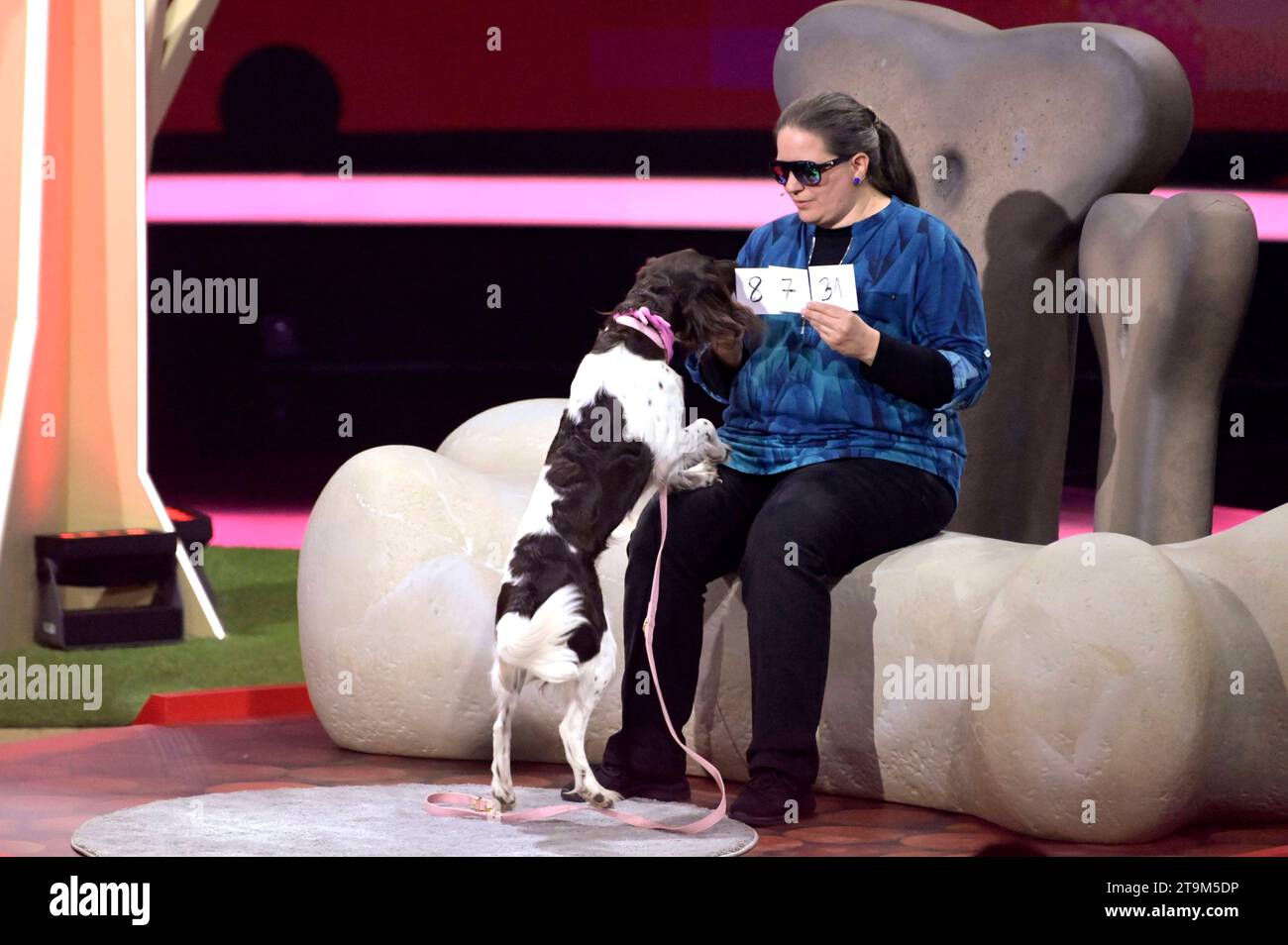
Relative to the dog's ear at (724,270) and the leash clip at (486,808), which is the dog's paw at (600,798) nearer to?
the leash clip at (486,808)

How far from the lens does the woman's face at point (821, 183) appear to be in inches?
139

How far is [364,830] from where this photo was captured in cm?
324

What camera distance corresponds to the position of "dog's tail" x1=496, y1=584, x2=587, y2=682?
332 cm

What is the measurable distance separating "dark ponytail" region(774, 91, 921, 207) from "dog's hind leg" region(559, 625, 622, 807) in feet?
3.57

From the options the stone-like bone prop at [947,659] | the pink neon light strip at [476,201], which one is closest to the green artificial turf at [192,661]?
the stone-like bone prop at [947,659]

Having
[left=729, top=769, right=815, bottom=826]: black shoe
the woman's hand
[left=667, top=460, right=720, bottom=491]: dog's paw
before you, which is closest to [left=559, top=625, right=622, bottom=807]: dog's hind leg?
[left=729, top=769, right=815, bottom=826]: black shoe

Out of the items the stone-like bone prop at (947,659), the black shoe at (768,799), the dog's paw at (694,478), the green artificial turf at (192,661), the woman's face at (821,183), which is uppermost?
the woman's face at (821,183)

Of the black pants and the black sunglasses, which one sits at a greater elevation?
the black sunglasses

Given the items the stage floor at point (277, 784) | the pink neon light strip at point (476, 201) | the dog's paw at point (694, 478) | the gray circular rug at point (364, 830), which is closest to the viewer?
the gray circular rug at point (364, 830)

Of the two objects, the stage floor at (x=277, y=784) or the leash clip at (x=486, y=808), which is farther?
the leash clip at (x=486, y=808)

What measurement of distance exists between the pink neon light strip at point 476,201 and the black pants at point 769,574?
4.62 m

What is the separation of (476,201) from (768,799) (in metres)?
5.91

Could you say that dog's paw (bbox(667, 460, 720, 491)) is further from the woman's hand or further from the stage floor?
the stage floor

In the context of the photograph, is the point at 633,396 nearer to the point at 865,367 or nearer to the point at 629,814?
the point at 865,367
